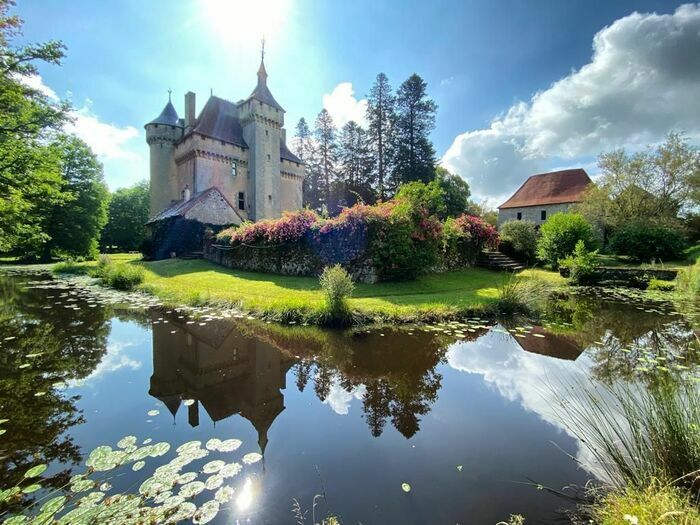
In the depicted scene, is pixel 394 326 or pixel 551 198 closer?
pixel 394 326

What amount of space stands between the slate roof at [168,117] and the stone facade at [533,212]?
32630mm

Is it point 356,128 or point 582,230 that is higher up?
point 356,128

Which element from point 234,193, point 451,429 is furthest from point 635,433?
point 234,193

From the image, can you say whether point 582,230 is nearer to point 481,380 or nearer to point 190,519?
point 481,380

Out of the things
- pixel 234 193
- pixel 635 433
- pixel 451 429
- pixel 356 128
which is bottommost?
pixel 451 429

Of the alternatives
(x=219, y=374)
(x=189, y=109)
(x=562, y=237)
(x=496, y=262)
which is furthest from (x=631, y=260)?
(x=189, y=109)

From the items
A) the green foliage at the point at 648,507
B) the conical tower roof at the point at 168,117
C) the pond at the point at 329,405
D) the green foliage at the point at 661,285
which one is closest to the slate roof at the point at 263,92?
the conical tower roof at the point at 168,117

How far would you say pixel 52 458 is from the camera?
276 cm

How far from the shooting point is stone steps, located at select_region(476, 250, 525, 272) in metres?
16.5

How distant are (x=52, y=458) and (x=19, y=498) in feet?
1.65

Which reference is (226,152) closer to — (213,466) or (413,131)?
(413,131)

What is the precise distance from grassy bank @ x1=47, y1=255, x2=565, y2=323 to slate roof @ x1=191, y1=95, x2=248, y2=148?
15.9 metres

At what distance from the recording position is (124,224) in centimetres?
4391

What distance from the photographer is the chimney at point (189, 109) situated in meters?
26.8
